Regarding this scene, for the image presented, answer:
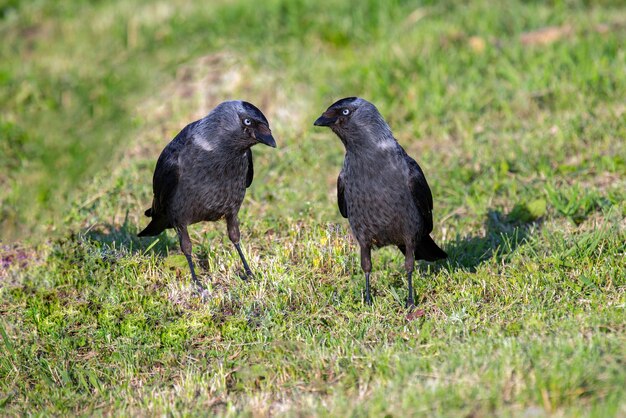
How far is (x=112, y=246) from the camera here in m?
6.85

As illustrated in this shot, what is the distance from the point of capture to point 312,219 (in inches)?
289

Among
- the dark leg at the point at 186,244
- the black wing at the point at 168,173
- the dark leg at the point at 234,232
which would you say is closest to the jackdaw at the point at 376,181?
the dark leg at the point at 234,232

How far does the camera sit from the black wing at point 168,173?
6.34m

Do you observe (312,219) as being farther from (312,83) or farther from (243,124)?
(312,83)

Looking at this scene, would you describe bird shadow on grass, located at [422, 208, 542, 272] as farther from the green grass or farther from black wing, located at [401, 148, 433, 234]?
black wing, located at [401, 148, 433, 234]

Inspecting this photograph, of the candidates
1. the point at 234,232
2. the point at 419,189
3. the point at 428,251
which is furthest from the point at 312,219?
the point at 419,189

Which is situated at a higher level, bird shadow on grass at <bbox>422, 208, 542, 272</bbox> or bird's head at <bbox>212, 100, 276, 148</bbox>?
bird's head at <bbox>212, 100, 276, 148</bbox>

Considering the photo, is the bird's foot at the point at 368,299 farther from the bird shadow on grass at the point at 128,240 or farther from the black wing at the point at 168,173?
the bird shadow on grass at the point at 128,240

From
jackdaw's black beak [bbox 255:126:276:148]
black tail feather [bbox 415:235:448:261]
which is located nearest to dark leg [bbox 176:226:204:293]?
jackdaw's black beak [bbox 255:126:276:148]

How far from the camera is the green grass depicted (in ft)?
16.3

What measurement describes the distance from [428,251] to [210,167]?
67.7 inches

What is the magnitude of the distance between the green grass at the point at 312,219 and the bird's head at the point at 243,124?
→ 0.97m

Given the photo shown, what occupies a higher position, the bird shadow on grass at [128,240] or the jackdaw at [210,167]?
the jackdaw at [210,167]

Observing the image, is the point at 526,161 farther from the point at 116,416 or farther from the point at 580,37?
the point at 116,416
